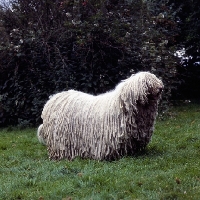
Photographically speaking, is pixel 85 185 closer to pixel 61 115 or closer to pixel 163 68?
pixel 61 115

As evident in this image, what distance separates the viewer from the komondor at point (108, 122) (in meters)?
7.64

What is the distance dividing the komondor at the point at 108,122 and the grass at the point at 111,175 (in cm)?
25

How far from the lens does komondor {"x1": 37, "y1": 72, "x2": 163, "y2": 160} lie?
7637 millimetres

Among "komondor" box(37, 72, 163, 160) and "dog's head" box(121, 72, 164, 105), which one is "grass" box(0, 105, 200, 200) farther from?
"dog's head" box(121, 72, 164, 105)

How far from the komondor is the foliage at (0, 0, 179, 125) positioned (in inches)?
174

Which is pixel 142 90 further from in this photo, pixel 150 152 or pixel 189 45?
pixel 189 45

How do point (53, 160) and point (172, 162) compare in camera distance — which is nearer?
point (172, 162)

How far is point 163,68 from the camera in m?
13.1

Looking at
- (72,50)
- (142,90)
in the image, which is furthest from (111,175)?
(72,50)

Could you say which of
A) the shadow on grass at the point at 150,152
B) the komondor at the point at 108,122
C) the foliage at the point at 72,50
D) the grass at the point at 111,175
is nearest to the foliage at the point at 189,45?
the foliage at the point at 72,50

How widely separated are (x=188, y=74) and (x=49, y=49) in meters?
6.71

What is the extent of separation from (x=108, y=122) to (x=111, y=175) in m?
1.34

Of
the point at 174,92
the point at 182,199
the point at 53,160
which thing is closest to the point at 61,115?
the point at 53,160

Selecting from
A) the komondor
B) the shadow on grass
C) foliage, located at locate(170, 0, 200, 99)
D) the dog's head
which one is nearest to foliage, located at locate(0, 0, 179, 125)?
foliage, located at locate(170, 0, 200, 99)
